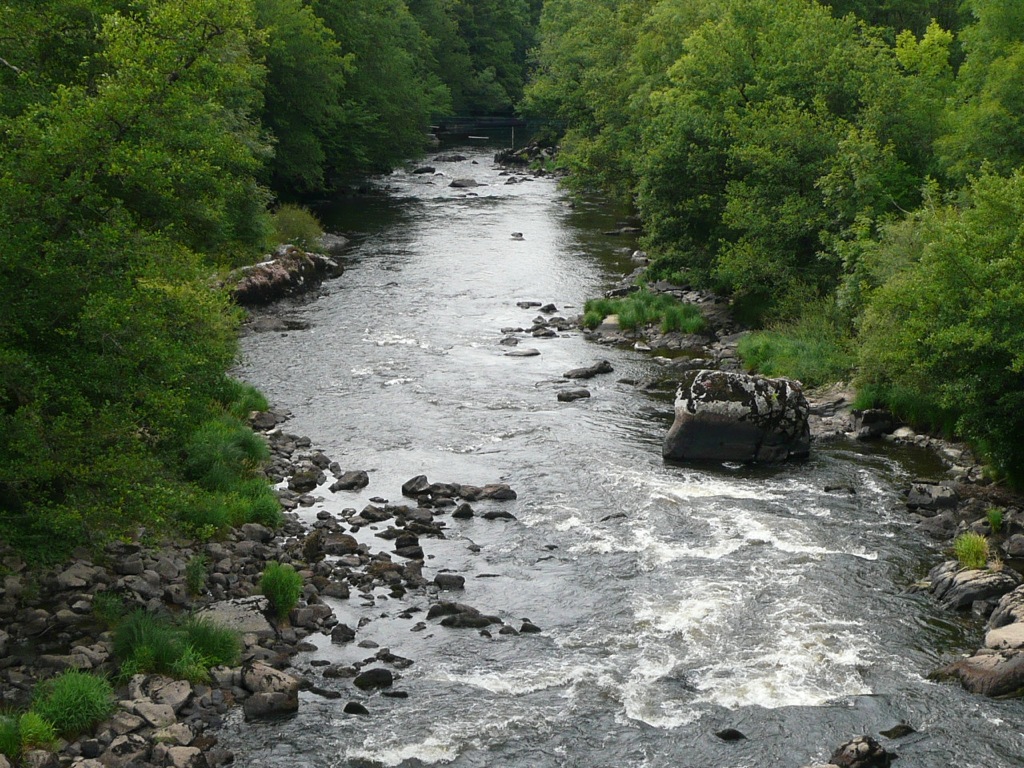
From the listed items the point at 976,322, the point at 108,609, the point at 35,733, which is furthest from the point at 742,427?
the point at 35,733

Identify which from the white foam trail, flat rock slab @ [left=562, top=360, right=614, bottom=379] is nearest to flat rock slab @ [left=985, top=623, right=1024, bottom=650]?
the white foam trail

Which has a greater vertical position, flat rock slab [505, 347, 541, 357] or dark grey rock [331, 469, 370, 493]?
flat rock slab [505, 347, 541, 357]

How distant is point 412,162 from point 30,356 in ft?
208

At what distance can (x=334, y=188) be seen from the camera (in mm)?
64188

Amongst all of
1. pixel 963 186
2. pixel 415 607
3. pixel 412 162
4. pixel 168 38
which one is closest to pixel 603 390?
pixel 963 186

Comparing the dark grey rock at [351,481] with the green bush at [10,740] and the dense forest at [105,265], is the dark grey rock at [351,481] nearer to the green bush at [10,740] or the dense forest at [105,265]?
the dense forest at [105,265]

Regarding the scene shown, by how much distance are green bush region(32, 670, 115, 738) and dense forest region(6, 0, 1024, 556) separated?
2.06m

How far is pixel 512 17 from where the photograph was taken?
11994cm

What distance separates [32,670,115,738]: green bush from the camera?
14.4m

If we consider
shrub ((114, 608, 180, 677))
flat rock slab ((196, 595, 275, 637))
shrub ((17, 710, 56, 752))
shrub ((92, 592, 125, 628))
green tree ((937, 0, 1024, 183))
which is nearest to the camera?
shrub ((17, 710, 56, 752))

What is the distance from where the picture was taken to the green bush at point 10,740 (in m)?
13.6

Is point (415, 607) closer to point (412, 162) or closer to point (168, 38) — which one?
point (168, 38)

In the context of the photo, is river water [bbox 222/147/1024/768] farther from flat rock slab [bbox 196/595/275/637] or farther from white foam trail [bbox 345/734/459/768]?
flat rock slab [bbox 196/595/275/637]

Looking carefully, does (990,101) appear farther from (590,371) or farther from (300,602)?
(300,602)
